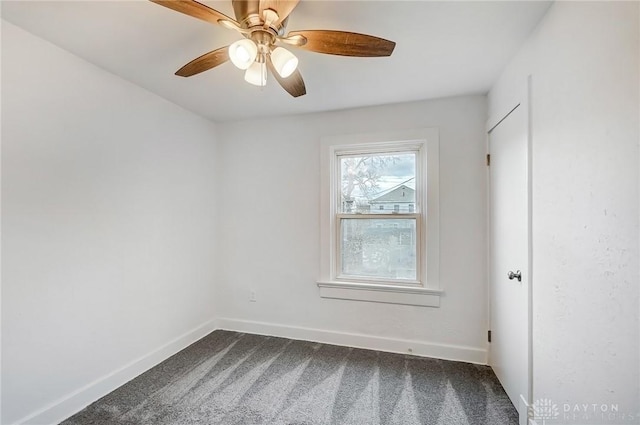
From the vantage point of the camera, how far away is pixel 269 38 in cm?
136

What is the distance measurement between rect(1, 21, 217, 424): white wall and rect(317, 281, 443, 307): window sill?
1442mm

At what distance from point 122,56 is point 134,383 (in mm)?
2322

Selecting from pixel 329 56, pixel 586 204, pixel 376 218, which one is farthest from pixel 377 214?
pixel 586 204

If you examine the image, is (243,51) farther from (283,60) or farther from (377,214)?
(377,214)

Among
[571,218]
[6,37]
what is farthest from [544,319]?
[6,37]

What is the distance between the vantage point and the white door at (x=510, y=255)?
173 centimetres

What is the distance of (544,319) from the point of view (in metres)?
1.50

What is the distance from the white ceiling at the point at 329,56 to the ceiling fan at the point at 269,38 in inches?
8.3

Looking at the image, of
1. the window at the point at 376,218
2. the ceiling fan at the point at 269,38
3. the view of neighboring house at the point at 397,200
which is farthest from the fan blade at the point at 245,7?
the view of neighboring house at the point at 397,200

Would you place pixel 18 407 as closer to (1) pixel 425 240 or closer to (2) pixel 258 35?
(2) pixel 258 35

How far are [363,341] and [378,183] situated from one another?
1524mm

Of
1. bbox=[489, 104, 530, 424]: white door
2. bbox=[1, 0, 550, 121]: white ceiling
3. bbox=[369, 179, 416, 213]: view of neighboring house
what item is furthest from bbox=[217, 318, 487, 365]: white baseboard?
bbox=[1, 0, 550, 121]: white ceiling

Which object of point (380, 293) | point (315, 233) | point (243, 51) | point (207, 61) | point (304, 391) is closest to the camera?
point (243, 51)

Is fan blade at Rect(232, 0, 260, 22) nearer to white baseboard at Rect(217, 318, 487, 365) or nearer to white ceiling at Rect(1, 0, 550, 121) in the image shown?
white ceiling at Rect(1, 0, 550, 121)
